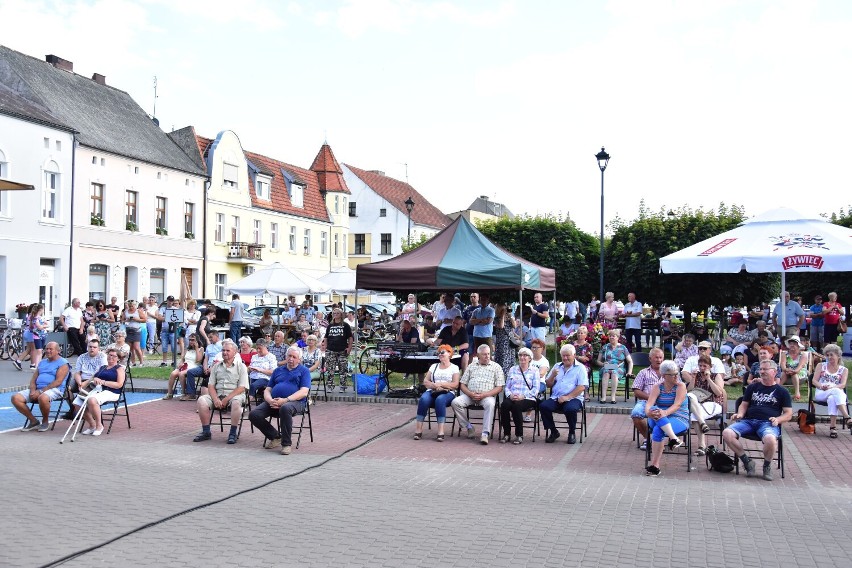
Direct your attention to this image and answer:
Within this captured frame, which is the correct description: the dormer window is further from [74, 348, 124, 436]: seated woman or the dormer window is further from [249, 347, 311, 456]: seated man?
[249, 347, 311, 456]: seated man

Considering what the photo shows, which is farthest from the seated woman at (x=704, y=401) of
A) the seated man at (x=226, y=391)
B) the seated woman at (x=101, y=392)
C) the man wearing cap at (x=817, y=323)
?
the man wearing cap at (x=817, y=323)

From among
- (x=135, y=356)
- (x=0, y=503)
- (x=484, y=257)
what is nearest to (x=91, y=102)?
(x=135, y=356)

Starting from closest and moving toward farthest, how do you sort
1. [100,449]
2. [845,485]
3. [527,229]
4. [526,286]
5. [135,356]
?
1. [845,485]
2. [100,449]
3. [526,286]
4. [135,356]
5. [527,229]

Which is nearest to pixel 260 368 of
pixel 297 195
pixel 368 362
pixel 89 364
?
pixel 89 364

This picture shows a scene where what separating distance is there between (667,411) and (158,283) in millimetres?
34035

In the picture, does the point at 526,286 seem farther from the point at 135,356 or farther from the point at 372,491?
the point at 135,356

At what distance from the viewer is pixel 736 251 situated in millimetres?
15227

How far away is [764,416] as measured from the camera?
34.6 ft

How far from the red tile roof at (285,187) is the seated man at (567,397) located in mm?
36116

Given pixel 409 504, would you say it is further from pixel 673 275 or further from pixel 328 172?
pixel 328 172

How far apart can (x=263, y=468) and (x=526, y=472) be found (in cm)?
308

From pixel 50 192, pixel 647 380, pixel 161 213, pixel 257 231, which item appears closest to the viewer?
pixel 647 380

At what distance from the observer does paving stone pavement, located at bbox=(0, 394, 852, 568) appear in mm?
6719

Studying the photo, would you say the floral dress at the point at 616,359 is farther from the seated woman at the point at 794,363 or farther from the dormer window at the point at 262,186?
the dormer window at the point at 262,186
